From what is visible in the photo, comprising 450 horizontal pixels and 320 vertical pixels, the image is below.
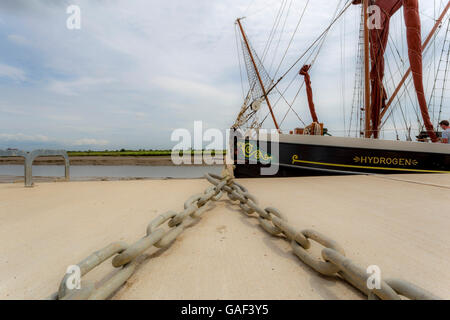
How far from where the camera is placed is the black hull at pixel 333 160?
504 cm

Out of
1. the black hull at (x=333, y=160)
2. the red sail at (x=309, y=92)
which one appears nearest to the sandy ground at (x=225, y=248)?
the black hull at (x=333, y=160)

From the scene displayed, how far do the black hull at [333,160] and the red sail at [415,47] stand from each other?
349cm

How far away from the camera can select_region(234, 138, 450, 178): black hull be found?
5.04 metres

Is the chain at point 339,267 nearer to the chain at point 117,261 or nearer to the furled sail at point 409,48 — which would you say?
the chain at point 117,261

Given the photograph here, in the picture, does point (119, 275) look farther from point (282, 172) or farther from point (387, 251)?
point (282, 172)

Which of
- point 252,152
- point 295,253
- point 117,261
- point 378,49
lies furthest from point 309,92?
point 117,261

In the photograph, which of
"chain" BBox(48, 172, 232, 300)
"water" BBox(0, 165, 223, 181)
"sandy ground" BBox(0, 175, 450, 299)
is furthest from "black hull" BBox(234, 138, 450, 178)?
"chain" BBox(48, 172, 232, 300)

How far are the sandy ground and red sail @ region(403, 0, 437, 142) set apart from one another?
8341 millimetres

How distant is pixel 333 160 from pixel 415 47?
709 centimetres

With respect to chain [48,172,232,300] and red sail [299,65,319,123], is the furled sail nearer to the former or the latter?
red sail [299,65,319,123]

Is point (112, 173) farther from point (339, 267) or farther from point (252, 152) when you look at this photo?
point (339, 267)

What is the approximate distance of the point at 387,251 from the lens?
1189mm

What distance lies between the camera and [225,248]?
122 centimetres

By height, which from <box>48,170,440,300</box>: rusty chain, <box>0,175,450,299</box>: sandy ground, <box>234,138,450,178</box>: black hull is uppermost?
<box>234,138,450,178</box>: black hull
